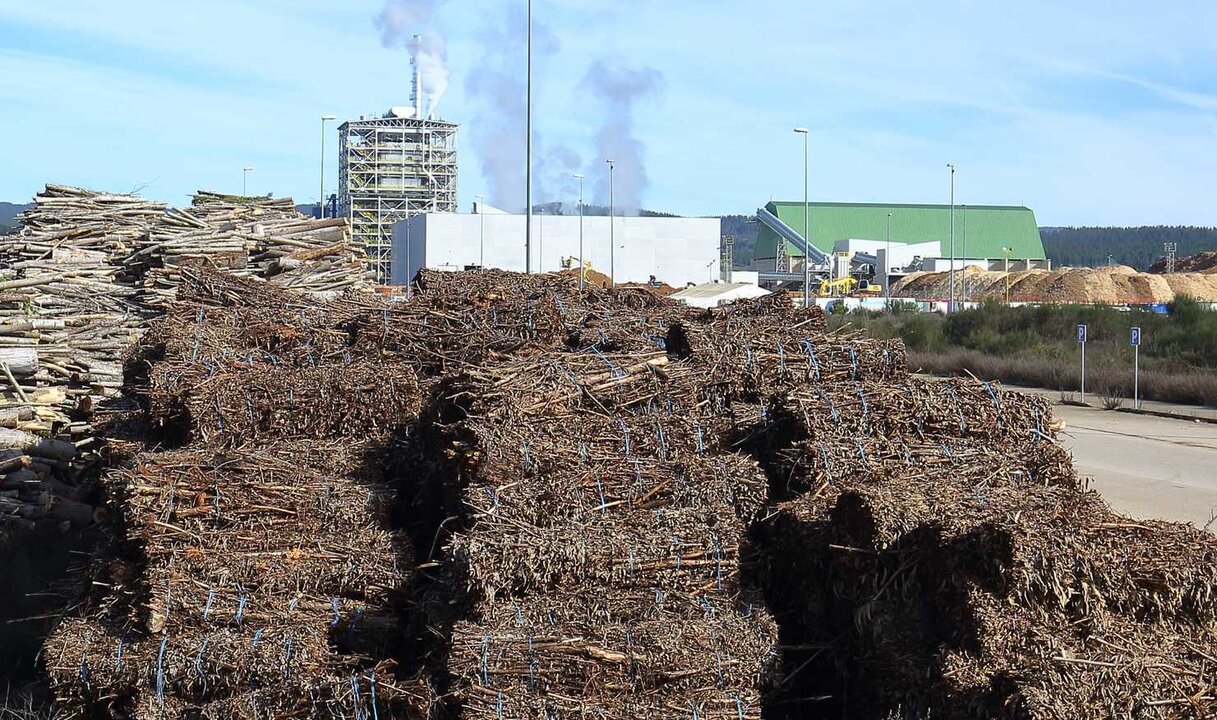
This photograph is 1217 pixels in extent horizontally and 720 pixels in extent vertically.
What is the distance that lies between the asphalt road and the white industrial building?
52260 millimetres

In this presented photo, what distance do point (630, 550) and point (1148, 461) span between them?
46.7ft

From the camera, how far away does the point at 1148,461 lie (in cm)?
1820

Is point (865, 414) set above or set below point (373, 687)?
above

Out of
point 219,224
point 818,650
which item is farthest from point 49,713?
point 219,224

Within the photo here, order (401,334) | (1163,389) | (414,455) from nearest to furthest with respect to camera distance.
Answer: (414,455)
(401,334)
(1163,389)

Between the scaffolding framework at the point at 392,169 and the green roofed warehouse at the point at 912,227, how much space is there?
36121 mm

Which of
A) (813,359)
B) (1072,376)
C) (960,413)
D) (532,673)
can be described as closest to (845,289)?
(1072,376)

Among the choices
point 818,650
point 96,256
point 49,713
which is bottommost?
point 49,713

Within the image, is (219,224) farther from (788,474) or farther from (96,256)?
(788,474)

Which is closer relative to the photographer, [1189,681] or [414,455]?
[1189,681]

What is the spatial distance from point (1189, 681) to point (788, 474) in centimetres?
248

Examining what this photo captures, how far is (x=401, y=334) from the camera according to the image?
9367mm

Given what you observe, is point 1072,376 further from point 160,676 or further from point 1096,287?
point 1096,287

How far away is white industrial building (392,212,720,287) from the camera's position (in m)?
76.4
